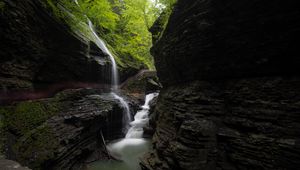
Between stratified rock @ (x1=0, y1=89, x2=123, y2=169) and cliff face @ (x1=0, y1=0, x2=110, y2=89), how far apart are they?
1.30 m

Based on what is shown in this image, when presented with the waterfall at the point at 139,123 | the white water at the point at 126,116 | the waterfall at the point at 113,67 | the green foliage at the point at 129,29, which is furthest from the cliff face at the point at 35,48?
the waterfall at the point at 139,123

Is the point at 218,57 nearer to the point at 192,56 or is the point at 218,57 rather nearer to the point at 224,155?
the point at 192,56

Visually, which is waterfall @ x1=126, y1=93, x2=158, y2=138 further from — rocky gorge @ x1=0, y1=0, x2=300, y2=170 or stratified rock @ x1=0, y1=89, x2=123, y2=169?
rocky gorge @ x1=0, y1=0, x2=300, y2=170

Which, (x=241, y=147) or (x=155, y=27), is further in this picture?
(x=155, y=27)

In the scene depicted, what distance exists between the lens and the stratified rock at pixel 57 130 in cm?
522

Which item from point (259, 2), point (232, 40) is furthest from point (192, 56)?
point (259, 2)

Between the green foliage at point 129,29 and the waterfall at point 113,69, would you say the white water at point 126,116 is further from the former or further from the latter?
the green foliage at point 129,29

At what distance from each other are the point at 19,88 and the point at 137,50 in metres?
14.5

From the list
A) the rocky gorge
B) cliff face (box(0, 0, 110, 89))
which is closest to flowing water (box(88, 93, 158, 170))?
the rocky gorge

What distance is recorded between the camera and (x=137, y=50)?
19.9 m

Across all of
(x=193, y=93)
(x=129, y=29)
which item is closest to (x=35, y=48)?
(x=193, y=93)

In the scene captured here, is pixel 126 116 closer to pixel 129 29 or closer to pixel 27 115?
pixel 27 115

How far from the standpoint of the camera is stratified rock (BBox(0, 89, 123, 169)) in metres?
5.22

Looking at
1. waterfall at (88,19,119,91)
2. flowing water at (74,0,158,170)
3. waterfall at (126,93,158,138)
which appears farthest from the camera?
waterfall at (88,19,119,91)
